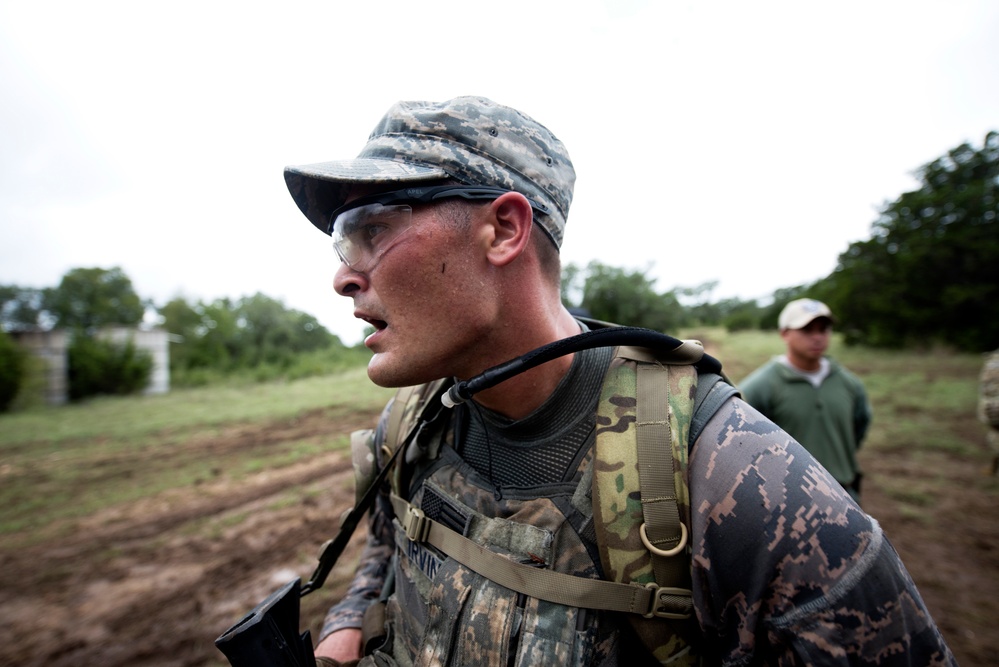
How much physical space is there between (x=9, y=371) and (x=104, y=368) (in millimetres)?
3951

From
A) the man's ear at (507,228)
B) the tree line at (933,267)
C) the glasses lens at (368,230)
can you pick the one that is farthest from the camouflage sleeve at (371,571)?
the tree line at (933,267)

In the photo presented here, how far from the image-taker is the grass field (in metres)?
3.75

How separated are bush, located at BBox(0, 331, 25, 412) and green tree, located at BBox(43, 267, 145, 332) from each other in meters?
24.8

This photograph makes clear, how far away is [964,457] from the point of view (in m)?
7.52

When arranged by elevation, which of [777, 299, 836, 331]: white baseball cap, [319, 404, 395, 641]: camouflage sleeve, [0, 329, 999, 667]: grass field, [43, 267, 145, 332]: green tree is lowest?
[43, 267, 145, 332]: green tree

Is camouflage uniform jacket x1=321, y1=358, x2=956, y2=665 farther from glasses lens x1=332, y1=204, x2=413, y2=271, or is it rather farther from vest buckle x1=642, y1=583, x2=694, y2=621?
glasses lens x1=332, y1=204, x2=413, y2=271

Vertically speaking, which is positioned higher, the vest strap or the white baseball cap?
the white baseball cap

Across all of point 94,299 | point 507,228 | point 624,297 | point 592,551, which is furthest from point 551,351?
point 94,299

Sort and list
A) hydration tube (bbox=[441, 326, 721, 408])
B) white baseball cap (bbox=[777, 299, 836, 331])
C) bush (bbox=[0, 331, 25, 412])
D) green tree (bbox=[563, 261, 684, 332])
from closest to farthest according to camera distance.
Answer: hydration tube (bbox=[441, 326, 721, 408])
white baseball cap (bbox=[777, 299, 836, 331])
bush (bbox=[0, 331, 25, 412])
green tree (bbox=[563, 261, 684, 332])

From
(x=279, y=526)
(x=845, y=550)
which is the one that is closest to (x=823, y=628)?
(x=845, y=550)

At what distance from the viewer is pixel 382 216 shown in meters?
1.34

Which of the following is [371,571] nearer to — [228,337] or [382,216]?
[382,216]

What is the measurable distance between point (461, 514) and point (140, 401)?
2152 cm

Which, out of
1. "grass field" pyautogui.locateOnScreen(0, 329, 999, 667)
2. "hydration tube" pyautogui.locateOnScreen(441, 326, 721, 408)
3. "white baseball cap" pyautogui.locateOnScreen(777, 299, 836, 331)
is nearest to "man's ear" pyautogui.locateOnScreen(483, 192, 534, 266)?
"hydration tube" pyautogui.locateOnScreen(441, 326, 721, 408)
